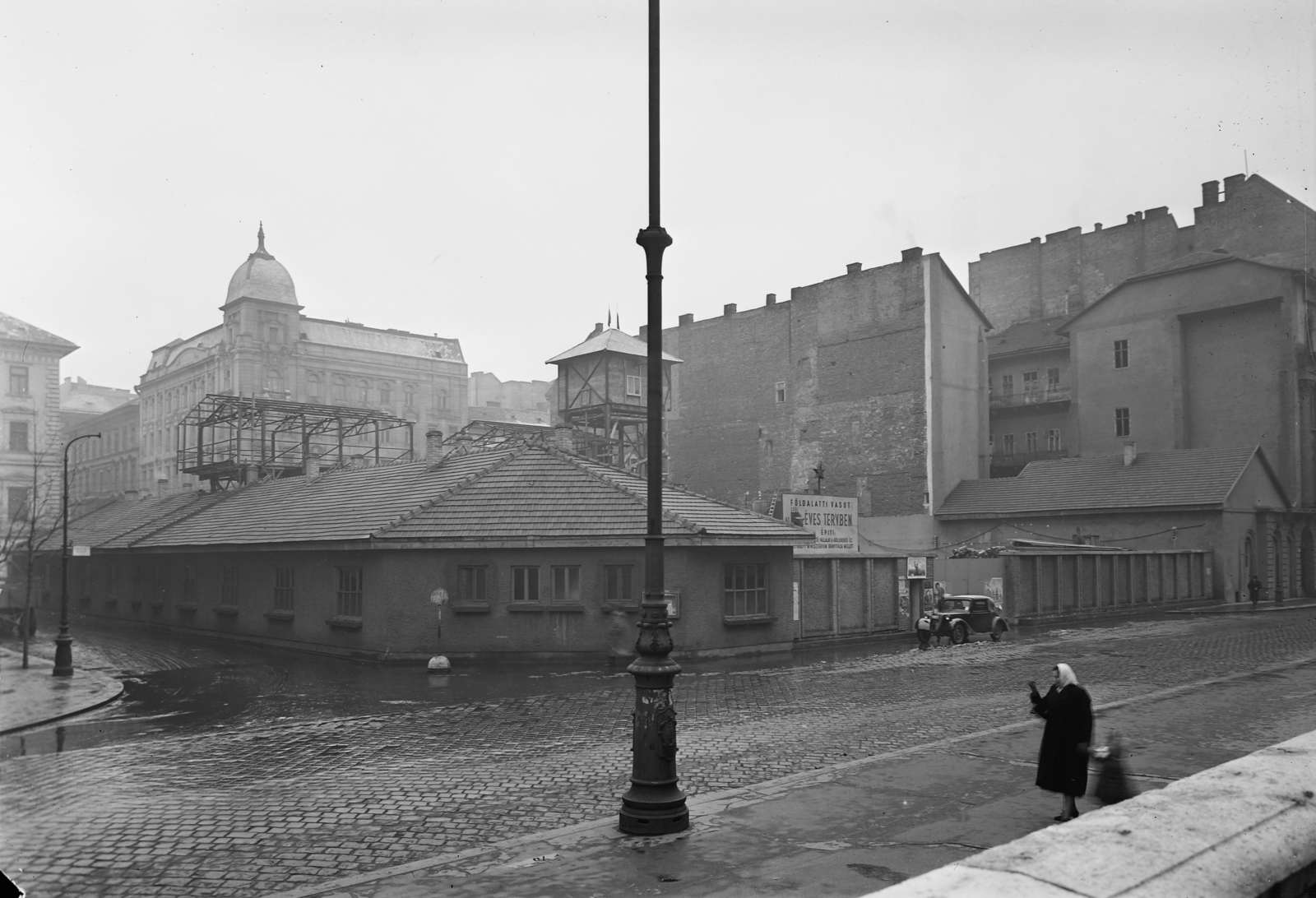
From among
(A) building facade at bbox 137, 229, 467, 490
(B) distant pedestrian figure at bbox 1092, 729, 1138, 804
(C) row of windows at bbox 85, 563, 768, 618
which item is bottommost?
(B) distant pedestrian figure at bbox 1092, 729, 1138, 804

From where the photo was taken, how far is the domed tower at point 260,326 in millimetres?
74000

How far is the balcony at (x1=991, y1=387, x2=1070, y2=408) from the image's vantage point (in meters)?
60.6

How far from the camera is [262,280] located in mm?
76250

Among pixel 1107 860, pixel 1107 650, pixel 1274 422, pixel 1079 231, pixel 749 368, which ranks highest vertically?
pixel 1079 231

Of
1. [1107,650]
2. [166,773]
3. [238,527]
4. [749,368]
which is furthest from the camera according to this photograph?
[749,368]

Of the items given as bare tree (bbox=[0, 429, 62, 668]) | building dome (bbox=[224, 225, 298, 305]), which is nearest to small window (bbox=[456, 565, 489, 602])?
bare tree (bbox=[0, 429, 62, 668])

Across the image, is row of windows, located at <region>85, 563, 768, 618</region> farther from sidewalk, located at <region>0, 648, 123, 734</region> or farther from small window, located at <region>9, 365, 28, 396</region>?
small window, located at <region>9, 365, 28, 396</region>

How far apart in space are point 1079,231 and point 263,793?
63336mm

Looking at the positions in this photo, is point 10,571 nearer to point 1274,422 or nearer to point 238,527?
point 238,527

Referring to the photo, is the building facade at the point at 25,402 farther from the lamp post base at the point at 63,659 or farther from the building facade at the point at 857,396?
the building facade at the point at 857,396

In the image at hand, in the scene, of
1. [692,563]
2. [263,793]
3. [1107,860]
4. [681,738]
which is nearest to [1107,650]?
[692,563]

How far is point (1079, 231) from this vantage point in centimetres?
6450

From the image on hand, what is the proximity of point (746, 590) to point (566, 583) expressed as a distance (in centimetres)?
473

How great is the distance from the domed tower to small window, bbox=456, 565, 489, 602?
5176 centimetres
